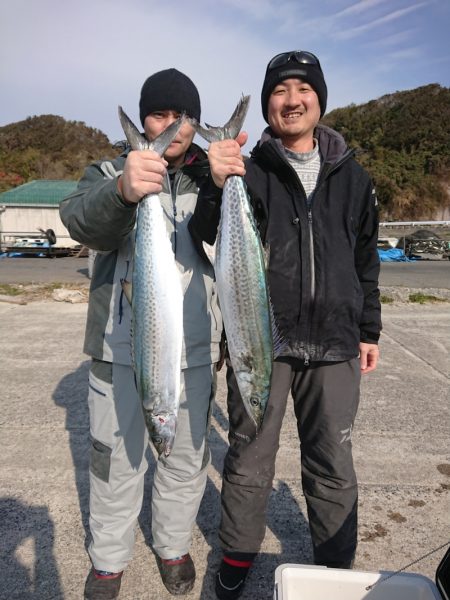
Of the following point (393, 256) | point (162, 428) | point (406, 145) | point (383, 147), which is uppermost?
point (406, 145)

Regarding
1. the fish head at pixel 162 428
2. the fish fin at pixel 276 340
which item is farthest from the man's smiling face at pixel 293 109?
the fish head at pixel 162 428

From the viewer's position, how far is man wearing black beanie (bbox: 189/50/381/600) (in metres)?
2.28

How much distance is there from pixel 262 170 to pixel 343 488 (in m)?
1.73

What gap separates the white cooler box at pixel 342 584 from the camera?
1710mm

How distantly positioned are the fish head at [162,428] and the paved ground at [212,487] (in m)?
0.95

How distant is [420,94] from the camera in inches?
2430

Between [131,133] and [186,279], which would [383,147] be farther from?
[131,133]

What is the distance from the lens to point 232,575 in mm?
2312

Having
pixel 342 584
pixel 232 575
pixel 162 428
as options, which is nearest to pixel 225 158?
pixel 162 428

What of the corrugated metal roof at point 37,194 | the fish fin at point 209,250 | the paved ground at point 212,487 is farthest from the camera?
the corrugated metal roof at point 37,194

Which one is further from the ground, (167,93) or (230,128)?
(167,93)

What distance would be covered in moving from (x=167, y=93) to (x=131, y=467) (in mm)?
1917

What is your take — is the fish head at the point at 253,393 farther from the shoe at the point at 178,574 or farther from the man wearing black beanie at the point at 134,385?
the shoe at the point at 178,574

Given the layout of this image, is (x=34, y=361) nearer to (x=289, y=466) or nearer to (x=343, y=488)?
(x=289, y=466)
